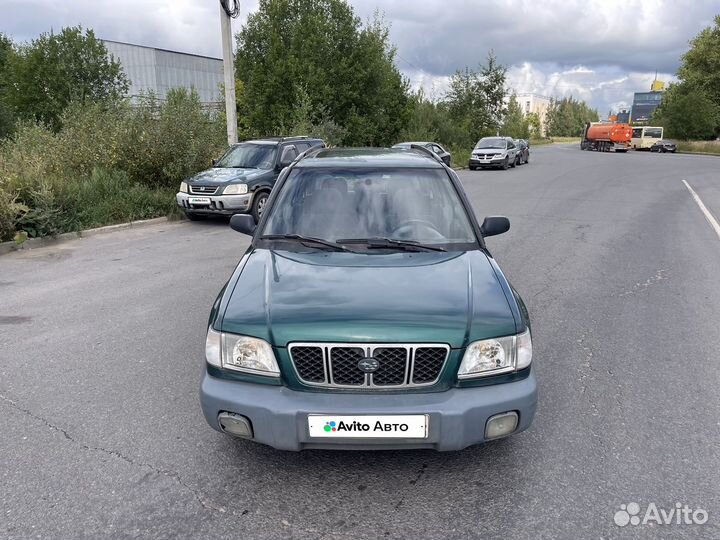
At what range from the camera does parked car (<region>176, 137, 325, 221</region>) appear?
11367 mm

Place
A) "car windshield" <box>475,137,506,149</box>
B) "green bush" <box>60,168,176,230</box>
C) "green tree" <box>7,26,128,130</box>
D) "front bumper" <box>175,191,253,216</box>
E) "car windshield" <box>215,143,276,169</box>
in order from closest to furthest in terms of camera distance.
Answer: "green bush" <box>60,168,176,230</box>
"front bumper" <box>175,191,253,216</box>
"car windshield" <box>215,143,276,169</box>
"car windshield" <box>475,137,506,149</box>
"green tree" <box>7,26,128,130</box>

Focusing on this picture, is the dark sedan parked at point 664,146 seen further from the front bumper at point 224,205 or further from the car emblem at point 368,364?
the car emblem at point 368,364

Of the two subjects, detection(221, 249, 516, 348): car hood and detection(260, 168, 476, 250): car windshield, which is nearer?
detection(221, 249, 516, 348): car hood

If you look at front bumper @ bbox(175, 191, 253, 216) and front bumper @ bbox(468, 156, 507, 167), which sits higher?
front bumper @ bbox(468, 156, 507, 167)

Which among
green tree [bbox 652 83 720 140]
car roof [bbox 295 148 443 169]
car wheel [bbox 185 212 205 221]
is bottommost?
car wheel [bbox 185 212 205 221]

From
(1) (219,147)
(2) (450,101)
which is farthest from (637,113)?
(1) (219,147)

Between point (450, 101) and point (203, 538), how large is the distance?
41.7 meters

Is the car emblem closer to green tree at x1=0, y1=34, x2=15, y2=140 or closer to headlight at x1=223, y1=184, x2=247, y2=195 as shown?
headlight at x1=223, y1=184, x2=247, y2=195

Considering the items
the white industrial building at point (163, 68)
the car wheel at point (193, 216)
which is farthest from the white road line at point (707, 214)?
the white industrial building at point (163, 68)

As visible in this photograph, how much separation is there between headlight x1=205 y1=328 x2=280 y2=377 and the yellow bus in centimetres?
6616

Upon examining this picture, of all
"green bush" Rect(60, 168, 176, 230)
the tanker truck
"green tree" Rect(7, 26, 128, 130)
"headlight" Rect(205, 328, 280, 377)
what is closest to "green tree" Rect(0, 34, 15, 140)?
"green tree" Rect(7, 26, 128, 130)

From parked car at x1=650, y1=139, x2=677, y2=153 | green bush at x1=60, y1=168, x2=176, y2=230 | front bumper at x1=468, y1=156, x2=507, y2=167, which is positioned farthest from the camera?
parked car at x1=650, y1=139, x2=677, y2=153

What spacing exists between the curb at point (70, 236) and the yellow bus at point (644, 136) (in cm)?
5997

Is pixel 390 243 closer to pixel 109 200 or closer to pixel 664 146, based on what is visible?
pixel 109 200
